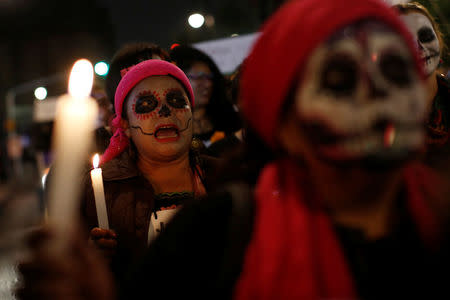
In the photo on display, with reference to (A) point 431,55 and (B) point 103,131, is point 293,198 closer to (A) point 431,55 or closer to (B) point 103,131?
(A) point 431,55

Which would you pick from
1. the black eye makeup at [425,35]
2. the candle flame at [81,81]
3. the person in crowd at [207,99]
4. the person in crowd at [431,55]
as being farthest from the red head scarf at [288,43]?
the person in crowd at [207,99]

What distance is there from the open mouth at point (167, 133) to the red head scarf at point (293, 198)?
1.29m

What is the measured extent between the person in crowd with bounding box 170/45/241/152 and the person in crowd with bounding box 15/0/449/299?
117 inches

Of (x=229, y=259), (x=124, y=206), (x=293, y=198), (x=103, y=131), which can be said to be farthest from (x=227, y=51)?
(x=229, y=259)

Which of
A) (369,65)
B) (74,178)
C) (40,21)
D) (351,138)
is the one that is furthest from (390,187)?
(40,21)

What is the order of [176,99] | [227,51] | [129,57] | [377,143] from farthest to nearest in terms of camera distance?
[227,51] < [129,57] < [176,99] < [377,143]

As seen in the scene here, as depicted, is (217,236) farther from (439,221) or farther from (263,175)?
(439,221)

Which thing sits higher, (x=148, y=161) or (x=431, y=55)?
(x=431, y=55)

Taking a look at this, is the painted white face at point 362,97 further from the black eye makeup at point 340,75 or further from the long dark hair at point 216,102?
the long dark hair at point 216,102

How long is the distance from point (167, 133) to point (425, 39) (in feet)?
5.70

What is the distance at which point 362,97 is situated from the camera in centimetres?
126

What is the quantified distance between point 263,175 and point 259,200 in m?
0.10

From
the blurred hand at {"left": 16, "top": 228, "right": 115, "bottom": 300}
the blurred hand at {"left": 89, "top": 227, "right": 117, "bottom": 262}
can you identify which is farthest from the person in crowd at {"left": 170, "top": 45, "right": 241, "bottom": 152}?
the blurred hand at {"left": 16, "top": 228, "right": 115, "bottom": 300}

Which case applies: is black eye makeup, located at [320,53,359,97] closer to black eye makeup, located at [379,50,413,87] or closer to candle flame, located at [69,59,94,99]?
black eye makeup, located at [379,50,413,87]
